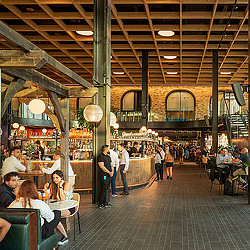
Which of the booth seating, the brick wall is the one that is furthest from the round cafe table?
the brick wall

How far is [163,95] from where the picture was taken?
2852 centimetres

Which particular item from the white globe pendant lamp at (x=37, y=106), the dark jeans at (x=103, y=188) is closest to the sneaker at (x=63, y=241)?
the white globe pendant lamp at (x=37, y=106)

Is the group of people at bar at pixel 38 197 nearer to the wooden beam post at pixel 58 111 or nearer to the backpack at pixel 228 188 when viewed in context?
the wooden beam post at pixel 58 111

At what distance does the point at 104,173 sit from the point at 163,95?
2029cm

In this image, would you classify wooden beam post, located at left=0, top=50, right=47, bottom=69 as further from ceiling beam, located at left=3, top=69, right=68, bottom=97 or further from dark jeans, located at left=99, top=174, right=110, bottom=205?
dark jeans, located at left=99, top=174, right=110, bottom=205

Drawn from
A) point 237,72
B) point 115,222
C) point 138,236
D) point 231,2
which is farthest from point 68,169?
point 237,72

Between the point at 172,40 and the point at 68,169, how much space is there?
9.60 metres

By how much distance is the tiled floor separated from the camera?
5594 mm

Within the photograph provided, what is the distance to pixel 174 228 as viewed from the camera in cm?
656

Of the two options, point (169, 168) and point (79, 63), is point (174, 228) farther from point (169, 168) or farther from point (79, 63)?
point (79, 63)

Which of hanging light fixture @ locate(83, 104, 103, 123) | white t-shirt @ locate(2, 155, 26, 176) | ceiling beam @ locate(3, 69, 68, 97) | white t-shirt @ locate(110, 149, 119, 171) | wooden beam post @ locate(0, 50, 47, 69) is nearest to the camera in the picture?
wooden beam post @ locate(0, 50, 47, 69)

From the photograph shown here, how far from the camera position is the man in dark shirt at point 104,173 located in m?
8.64

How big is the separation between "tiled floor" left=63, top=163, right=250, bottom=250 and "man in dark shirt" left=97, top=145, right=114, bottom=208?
0.87ft

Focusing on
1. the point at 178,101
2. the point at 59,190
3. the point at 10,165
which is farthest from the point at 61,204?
the point at 178,101
